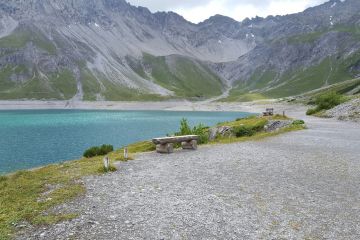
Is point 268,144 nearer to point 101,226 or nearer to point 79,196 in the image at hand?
point 79,196

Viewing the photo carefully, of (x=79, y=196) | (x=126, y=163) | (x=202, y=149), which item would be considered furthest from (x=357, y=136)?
(x=79, y=196)

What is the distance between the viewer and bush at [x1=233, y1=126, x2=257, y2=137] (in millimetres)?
48222

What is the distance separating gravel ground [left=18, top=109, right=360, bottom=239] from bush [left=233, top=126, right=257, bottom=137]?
64.4ft

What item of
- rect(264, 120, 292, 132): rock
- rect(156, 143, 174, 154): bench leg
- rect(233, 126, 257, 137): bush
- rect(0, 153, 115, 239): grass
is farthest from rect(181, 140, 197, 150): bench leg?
rect(264, 120, 292, 132): rock

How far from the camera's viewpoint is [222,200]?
55.3ft

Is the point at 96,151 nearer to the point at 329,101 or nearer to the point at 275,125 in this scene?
the point at 275,125

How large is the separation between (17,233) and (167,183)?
341 inches

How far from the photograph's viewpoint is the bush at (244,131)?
48.2 metres

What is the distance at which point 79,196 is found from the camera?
1688 cm

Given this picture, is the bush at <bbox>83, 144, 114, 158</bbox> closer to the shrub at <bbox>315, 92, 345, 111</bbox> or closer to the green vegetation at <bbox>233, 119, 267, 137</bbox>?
the green vegetation at <bbox>233, 119, 267, 137</bbox>

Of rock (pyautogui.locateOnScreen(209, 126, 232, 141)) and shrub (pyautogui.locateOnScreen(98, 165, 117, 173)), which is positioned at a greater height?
shrub (pyautogui.locateOnScreen(98, 165, 117, 173))

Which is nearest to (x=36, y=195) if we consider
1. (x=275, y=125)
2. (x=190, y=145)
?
(x=190, y=145)

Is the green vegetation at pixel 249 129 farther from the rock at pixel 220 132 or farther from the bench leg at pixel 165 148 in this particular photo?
the bench leg at pixel 165 148

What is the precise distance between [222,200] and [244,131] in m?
32.5
